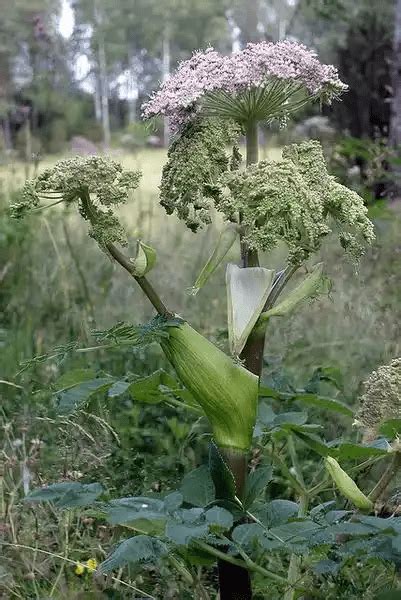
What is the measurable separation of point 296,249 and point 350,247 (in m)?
0.15

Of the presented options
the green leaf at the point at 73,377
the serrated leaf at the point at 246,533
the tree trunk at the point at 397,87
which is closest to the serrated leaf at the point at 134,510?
the serrated leaf at the point at 246,533

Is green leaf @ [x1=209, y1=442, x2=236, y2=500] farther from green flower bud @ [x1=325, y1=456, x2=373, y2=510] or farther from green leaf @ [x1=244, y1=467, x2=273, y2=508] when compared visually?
green flower bud @ [x1=325, y1=456, x2=373, y2=510]

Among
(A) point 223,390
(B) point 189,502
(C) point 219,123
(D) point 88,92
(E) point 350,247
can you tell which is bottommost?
(B) point 189,502

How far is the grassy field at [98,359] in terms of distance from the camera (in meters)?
2.09

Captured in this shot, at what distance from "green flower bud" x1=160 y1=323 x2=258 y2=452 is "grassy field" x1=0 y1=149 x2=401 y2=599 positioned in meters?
0.33

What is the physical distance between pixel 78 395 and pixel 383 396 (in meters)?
0.60

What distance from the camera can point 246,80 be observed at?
147 cm

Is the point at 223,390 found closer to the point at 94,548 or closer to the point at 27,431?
the point at 94,548

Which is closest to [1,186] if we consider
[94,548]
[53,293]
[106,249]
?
[53,293]

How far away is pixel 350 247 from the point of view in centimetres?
158

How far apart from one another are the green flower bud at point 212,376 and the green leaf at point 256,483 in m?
0.13

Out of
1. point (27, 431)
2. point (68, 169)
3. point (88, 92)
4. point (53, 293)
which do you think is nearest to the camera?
point (68, 169)

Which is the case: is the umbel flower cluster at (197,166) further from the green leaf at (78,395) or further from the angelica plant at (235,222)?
the green leaf at (78,395)

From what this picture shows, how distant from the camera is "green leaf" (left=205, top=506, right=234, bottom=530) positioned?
1.33 metres
